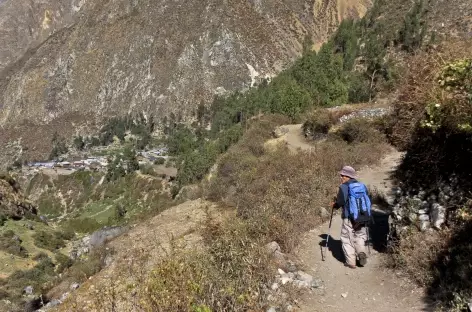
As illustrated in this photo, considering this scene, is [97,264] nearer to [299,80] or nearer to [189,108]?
[299,80]

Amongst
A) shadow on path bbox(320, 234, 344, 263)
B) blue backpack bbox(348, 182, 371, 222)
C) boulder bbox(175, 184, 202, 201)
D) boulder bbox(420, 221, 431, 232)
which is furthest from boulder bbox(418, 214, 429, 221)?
boulder bbox(175, 184, 202, 201)

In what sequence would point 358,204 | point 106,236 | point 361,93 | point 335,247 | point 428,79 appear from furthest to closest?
1. point 361,93
2. point 106,236
3. point 335,247
4. point 428,79
5. point 358,204

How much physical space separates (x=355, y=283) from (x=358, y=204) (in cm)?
134

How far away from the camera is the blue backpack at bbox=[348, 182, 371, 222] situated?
7.26m

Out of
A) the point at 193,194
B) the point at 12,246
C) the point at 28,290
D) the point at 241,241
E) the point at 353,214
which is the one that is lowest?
the point at 12,246

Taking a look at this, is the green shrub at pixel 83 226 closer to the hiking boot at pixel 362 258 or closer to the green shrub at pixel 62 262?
the green shrub at pixel 62 262

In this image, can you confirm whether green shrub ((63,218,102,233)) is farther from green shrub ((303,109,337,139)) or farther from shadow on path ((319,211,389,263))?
shadow on path ((319,211,389,263))

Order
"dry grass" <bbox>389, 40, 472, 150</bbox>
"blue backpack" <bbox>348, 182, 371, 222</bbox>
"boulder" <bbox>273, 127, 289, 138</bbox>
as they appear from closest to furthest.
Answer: "dry grass" <bbox>389, 40, 472, 150</bbox>
"blue backpack" <bbox>348, 182, 371, 222</bbox>
"boulder" <bbox>273, 127, 289, 138</bbox>

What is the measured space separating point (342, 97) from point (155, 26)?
133 metres

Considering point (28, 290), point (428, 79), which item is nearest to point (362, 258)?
point (428, 79)

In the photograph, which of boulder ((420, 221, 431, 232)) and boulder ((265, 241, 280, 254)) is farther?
boulder ((265, 241, 280, 254))

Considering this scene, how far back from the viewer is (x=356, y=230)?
7.49 metres

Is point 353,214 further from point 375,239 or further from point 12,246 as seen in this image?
point 12,246

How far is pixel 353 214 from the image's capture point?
23.9ft
